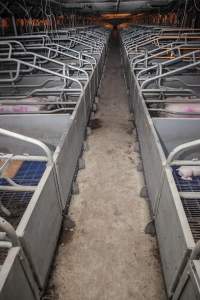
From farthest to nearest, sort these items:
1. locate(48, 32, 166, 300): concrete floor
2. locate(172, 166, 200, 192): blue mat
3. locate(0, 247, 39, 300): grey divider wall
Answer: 1. locate(172, 166, 200, 192): blue mat
2. locate(48, 32, 166, 300): concrete floor
3. locate(0, 247, 39, 300): grey divider wall

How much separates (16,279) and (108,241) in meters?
1.28

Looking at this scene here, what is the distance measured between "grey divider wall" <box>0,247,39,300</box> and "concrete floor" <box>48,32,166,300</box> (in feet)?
2.18

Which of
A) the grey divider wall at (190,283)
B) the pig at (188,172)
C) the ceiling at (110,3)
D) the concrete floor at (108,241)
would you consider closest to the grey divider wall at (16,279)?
the concrete floor at (108,241)

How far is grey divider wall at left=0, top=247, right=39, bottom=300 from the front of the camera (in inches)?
39.5

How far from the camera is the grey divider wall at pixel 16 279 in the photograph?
1003 millimetres

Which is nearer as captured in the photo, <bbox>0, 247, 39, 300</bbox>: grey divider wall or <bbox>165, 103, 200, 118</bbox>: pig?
<bbox>0, 247, 39, 300</bbox>: grey divider wall

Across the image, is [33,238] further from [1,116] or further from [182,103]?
[182,103]

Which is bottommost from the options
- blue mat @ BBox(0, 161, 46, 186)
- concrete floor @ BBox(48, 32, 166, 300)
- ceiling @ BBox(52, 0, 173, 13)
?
concrete floor @ BBox(48, 32, 166, 300)

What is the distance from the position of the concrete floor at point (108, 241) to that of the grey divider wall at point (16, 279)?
66 centimetres

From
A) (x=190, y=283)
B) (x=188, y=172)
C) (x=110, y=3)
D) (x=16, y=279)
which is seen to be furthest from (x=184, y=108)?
(x=110, y=3)

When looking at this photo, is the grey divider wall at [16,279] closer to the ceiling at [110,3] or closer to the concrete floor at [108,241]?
the concrete floor at [108,241]

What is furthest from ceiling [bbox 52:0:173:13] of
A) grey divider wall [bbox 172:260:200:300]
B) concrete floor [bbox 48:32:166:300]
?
grey divider wall [bbox 172:260:200:300]

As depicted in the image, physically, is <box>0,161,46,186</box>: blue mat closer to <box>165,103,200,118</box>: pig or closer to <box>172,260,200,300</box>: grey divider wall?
<box>172,260,200,300</box>: grey divider wall

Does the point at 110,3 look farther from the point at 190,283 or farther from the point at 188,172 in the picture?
the point at 190,283
